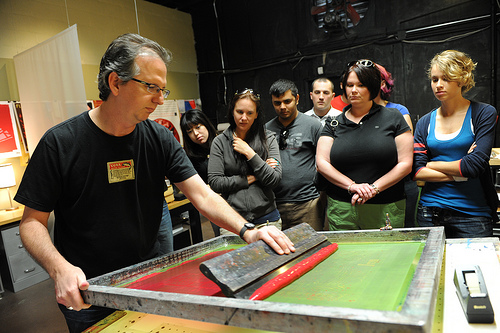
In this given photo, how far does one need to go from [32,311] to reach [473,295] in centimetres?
348

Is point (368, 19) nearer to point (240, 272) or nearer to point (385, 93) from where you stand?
point (385, 93)

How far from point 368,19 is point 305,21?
43.7 inches

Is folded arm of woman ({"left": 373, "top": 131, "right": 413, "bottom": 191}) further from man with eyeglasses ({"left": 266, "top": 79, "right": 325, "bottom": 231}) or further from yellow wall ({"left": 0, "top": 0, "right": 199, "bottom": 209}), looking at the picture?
yellow wall ({"left": 0, "top": 0, "right": 199, "bottom": 209})

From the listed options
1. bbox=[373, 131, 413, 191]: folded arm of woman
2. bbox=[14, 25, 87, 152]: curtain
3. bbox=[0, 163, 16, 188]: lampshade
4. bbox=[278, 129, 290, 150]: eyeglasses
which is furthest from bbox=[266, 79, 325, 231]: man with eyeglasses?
bbox=[0, 163, 16, 188]: lampshade

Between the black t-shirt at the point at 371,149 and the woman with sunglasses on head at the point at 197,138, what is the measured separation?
52.6 inches

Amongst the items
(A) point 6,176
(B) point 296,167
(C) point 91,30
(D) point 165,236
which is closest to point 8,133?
(A) point 6,176

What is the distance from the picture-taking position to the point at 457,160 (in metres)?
1.84

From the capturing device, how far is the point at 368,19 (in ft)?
18.3

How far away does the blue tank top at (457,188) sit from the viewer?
5.90ft

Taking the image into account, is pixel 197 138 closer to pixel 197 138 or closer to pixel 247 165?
pixel 197 138

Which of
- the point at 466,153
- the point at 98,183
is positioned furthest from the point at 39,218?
the point at 466,153

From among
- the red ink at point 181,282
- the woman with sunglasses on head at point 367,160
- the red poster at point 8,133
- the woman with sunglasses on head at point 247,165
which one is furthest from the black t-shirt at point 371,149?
the red poster at point 8,133

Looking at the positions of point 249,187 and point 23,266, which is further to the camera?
point 23,266

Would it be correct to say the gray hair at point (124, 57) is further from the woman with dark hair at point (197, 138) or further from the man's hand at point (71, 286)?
the woman with dark hair at point (197, 138)
